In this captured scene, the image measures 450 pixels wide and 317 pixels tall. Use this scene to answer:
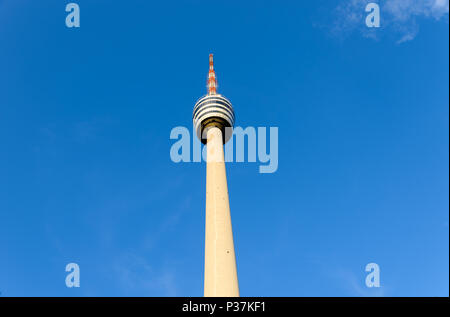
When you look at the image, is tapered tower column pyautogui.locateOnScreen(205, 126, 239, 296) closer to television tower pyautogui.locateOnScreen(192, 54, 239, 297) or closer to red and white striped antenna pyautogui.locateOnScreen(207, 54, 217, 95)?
television tower pyautogui.locateOnScreen(192, 54, 239, 297)

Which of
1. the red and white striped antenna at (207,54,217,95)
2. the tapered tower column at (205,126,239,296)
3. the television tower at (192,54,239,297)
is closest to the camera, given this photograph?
the tapered tower column at (205,126,239,296)

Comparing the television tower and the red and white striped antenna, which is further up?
the red and white striped antenna

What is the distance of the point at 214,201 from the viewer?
65.2 metres

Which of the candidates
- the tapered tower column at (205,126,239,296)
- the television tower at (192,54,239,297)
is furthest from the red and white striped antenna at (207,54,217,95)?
the tapered tower column at (205,126,239,296)

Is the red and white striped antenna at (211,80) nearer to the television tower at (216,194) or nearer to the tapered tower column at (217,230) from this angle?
the television tower at (216,194)

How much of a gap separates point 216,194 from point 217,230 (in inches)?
283

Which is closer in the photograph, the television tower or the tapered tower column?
the tapered tower column

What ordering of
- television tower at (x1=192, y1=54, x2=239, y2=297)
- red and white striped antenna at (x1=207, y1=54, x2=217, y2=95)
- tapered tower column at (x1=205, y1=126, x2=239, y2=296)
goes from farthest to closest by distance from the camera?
red and white striped antenna at (x1=207, y1=54, x2=217, y2=95)
television tower at (x1=192, y1=54, x2=239, y2=297)
tapered tower column at (x1=205, y1=126, x2=239, y2=296)

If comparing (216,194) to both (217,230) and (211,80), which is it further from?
(211,80)

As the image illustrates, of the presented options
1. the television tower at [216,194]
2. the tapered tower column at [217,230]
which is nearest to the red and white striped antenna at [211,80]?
the television tower at [216,194]

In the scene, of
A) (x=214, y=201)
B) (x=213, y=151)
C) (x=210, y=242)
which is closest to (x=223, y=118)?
(x=213, y=151)

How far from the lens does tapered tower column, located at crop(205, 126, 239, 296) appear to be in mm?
55406

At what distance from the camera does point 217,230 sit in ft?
201
